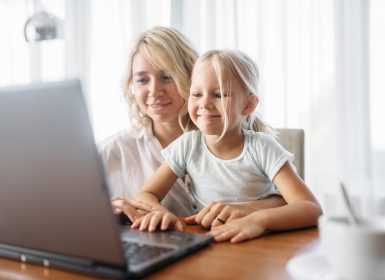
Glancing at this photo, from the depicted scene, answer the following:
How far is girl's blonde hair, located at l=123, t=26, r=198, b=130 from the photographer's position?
1590 millimetres

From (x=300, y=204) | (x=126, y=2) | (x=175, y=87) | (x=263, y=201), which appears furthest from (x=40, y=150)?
(x=126, y=2)

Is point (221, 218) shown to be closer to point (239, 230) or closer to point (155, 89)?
point (239, 230)

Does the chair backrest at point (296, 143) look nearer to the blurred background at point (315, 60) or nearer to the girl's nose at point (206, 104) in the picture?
the girl's nose at point (206, 104)

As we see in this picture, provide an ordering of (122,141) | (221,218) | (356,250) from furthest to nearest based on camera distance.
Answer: (122,141), (221,218), (356,250)

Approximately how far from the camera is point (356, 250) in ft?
1.89

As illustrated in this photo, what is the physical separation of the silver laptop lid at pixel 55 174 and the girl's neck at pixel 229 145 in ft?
2.36

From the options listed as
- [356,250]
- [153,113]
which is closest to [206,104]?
[153,113]

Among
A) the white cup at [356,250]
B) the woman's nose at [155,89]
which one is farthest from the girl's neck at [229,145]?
the white cup at [356,250]

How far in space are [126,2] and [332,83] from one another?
1.60m

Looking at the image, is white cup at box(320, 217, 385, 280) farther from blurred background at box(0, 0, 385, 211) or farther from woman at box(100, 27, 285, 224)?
blurred background at box(0, 0, 385, 211)

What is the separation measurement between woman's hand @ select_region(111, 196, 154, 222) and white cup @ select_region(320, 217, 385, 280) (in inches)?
22.0

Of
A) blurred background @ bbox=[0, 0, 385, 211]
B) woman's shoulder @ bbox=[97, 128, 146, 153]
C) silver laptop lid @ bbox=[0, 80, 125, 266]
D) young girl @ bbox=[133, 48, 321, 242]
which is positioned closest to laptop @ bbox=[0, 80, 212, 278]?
silver laptop lid @ bbox=[0, 80, 125, 266]

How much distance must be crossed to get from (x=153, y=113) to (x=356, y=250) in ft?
3.73

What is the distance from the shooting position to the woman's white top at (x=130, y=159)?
165 centimetres
